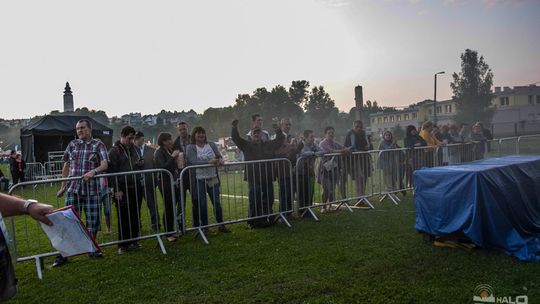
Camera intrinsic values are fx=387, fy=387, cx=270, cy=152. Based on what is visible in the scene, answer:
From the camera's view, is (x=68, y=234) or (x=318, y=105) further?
(x=318, y=105)

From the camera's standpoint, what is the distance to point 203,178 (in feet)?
22.2

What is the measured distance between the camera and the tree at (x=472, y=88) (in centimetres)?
6219

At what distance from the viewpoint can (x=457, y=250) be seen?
5.09 m

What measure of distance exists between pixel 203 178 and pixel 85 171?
188 cm

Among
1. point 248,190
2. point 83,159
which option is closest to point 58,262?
point 83,159

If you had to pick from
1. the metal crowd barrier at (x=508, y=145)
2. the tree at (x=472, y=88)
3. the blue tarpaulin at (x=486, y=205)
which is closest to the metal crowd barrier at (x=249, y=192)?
the blue tarpaulin at (x=486, y=205)

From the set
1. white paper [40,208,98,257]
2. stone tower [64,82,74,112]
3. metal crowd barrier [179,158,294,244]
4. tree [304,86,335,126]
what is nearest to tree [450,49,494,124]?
tree [304,86,335,126]

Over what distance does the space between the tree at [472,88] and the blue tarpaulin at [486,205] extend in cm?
6253

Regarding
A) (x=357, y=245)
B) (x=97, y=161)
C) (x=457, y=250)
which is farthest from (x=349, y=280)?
(x=97, y=161)

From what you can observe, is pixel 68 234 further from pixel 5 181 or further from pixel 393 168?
pixel 5 181

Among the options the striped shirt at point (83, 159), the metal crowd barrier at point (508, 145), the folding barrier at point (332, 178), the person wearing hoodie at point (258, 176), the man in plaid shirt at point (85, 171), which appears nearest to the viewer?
the man in plaid shirt at point (85, 171)

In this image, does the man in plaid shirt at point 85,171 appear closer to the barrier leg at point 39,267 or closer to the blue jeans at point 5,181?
the barrier leg at point 39,267

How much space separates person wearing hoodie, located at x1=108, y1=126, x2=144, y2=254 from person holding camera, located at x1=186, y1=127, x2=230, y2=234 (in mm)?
922

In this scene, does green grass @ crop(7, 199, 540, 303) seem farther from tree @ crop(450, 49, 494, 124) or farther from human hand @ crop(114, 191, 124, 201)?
tree @ crop(450, 49, 494, 124)
